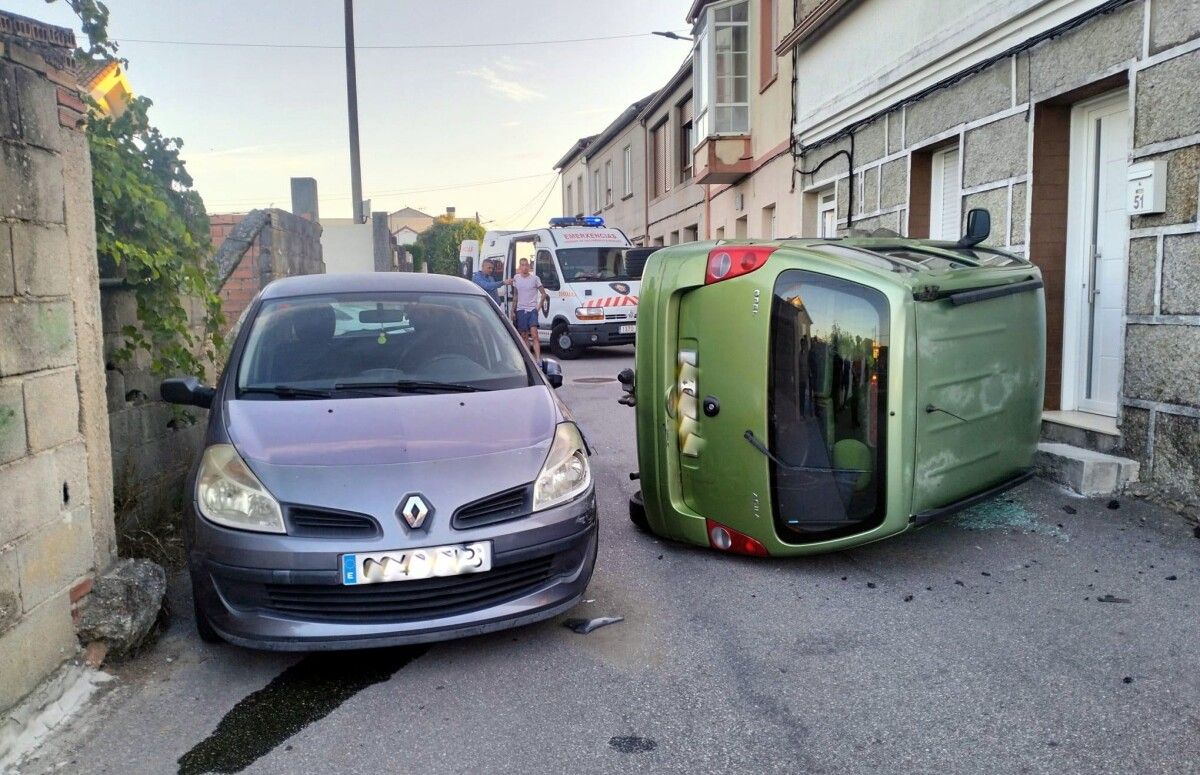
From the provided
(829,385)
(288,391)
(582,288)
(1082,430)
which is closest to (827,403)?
(829,385)

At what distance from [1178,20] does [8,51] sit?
6.11 m

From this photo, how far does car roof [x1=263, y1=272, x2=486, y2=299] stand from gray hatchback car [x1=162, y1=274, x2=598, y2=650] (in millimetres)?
763

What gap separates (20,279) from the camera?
3498 mm

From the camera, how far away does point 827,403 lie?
4.52 metres

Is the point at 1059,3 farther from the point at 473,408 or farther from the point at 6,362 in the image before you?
the point at 6,362

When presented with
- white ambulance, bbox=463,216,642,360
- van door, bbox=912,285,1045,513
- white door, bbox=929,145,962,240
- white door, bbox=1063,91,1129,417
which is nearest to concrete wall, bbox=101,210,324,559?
van door, bbox=912,285,1045,513

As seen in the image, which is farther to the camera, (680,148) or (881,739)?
(680,148)

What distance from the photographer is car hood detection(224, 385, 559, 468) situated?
3.80 m

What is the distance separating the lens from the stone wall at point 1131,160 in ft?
18.0

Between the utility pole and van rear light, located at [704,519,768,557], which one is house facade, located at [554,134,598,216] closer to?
the utility pole

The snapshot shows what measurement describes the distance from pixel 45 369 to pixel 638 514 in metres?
3.30

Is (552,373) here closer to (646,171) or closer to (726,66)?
(726,66)

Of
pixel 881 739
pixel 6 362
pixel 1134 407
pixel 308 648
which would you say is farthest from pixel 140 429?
pixel 1134 407

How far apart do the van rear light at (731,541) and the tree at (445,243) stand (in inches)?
1897
